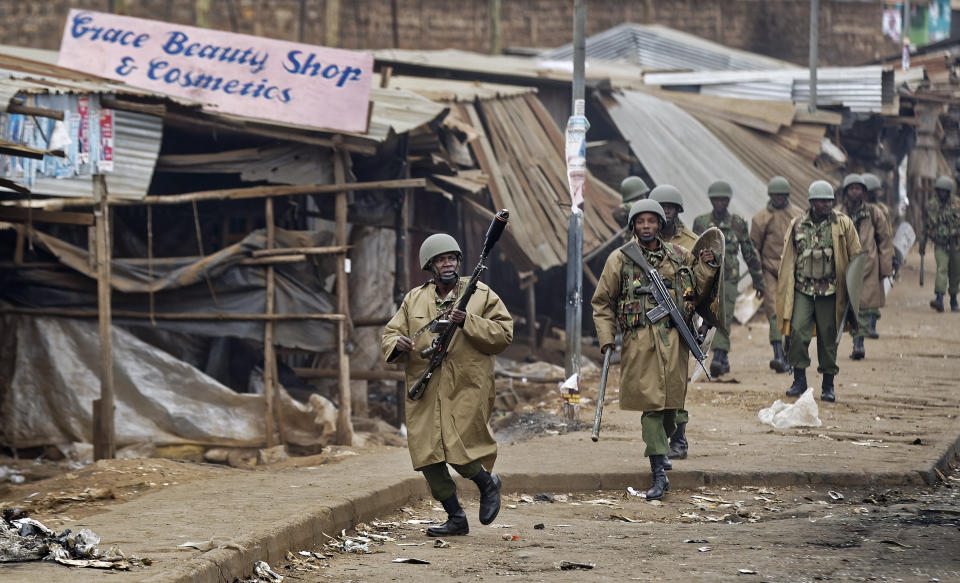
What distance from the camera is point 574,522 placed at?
293 inches

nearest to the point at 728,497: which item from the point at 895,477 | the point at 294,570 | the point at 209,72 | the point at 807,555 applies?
the point at 895,477

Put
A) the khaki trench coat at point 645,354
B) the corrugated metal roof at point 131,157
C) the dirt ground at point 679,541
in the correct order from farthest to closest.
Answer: the corrugated metal roof at point 131,157, the khaki trench coat at point 645,354, the dirt ground at point 679,541

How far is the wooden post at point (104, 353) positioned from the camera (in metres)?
11.2

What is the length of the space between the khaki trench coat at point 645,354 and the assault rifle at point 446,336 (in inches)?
57.3

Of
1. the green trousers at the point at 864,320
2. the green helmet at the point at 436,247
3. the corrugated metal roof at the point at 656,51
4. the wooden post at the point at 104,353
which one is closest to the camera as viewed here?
the green helmet at the point at 436,247

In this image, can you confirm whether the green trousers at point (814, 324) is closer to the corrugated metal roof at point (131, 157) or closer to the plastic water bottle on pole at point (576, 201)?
the plastic water bottle on pole at point (576, 201)

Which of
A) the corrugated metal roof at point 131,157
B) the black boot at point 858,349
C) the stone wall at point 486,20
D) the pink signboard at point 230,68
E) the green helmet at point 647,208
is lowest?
the black boot at point 858,349

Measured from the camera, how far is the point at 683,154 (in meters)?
19.4

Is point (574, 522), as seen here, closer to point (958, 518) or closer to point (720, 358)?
point (958, 518)

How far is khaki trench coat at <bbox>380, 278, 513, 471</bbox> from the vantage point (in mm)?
Result: 6645

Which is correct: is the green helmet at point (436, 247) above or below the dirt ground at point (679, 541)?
above

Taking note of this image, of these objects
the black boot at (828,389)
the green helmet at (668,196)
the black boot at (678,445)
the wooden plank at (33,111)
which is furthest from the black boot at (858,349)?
the wooden plank at (33,111)

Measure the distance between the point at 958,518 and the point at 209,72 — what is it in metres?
8.43

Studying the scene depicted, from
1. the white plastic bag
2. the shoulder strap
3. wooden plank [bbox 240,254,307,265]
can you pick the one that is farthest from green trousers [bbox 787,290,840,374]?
wooden plank [bbox 240,254,307,265]
